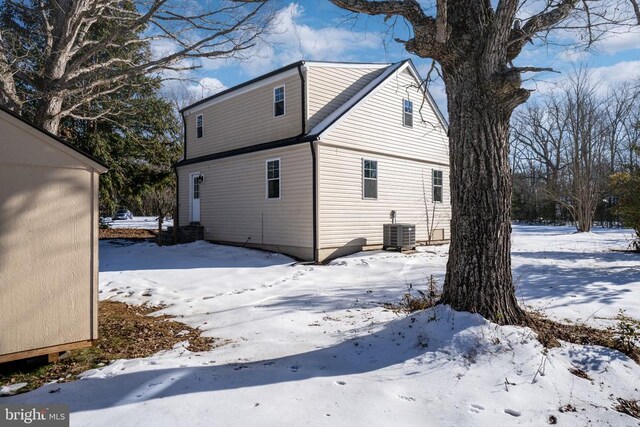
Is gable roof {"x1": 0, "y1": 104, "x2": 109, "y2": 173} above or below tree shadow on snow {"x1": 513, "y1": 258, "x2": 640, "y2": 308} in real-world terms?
above

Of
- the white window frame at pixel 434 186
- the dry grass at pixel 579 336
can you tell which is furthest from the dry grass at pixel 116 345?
the white window frame at pixel 434 186

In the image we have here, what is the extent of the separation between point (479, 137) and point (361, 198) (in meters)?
8.25

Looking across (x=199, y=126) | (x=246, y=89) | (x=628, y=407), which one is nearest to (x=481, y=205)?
(x=628, y=407)

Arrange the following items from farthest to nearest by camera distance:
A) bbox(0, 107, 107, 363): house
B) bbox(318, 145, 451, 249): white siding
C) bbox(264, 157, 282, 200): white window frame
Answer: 1. bbox(264, 157, 282, 200): white window frame
2. bbox(318, 145, 451, 249): white siding
3. bbox(0, 107, 107, 363): house

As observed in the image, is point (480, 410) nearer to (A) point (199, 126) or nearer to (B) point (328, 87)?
(B) point (328, 87)

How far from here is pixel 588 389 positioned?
319cm

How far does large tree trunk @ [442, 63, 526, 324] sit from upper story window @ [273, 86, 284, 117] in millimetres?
8941

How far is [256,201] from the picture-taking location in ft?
42.5

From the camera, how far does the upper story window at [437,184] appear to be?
51.2ft

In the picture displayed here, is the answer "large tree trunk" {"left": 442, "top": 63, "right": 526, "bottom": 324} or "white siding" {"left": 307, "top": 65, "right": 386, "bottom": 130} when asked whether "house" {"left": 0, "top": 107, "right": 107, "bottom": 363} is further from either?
"white siding" {"left": 307, "top": 65, "right": 386, "bottom": 130}

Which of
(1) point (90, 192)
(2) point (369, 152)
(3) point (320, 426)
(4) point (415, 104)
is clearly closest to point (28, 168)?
(1) point (90, 192)

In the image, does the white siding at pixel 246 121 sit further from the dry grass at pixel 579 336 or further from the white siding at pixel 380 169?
Result: the dry grass at pixel 579 336

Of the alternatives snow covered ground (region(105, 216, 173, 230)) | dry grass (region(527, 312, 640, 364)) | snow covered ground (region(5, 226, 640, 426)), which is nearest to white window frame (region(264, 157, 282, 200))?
snow covered ground (region(5, 226, 640, 426))

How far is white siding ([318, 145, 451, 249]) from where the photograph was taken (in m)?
11.4
